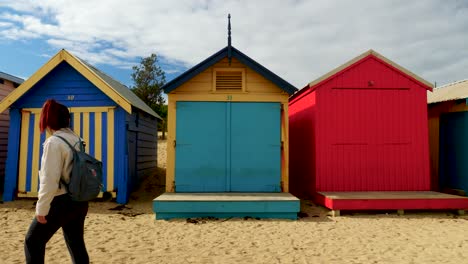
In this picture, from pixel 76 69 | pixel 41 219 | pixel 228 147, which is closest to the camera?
pixel 41 219

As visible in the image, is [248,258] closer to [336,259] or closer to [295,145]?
[336,259]

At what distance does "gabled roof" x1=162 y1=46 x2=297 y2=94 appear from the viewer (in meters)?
7.75

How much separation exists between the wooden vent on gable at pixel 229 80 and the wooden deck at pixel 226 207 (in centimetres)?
268

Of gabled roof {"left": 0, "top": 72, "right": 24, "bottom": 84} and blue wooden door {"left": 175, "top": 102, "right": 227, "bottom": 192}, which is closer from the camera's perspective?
blue wooden door {"left": 175, "top": 102, "right": 227, "bottom": 192}

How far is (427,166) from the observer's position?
838cm

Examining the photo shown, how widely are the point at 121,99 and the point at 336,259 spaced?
6015 millimetres

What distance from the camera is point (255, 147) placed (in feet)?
25.8

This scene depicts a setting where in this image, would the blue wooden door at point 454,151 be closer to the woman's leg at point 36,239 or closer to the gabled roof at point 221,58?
the gabled roof at point 221,58

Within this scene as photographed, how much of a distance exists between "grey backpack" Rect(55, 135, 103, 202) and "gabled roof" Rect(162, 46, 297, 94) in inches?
201

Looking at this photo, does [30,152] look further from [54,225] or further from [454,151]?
[454,151]

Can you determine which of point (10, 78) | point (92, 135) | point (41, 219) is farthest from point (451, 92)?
point (10, 78)

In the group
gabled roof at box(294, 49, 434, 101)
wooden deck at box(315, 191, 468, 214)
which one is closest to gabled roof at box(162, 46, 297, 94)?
gabled roof at box(294, 49, 434, 101)

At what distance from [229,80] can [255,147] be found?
5.64 feet

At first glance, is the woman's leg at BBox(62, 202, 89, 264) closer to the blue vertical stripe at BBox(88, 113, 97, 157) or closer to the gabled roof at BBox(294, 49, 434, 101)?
the blue vertical stripe at BBox(88, 113, 97, 157)
